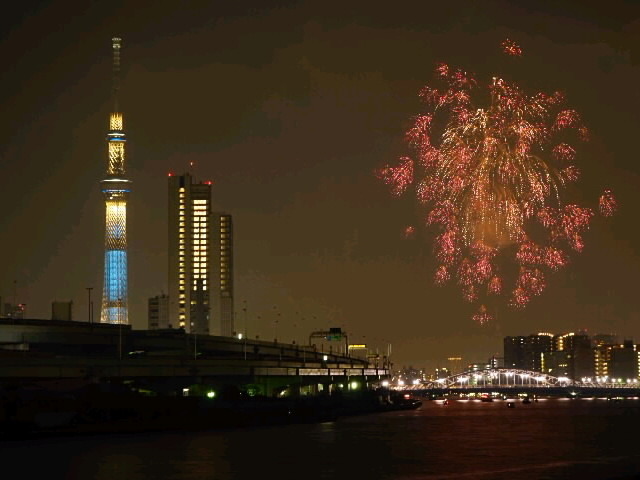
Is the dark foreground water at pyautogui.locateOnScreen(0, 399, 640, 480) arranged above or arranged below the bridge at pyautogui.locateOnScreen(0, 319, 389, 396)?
below

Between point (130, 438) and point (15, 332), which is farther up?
point (15, 332)

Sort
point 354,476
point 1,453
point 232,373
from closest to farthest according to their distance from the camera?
point 354,476
point 1,453
point 232,373

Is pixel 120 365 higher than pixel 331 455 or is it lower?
higher

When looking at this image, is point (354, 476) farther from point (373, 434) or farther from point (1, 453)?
point (373, 434)

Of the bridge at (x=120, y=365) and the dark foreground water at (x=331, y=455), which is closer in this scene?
the dark foreground water at (x=331, y=455)

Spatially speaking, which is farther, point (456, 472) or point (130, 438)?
point (130, 438)

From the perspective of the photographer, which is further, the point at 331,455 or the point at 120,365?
the point at 120,365

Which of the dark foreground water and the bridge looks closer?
the dark foreground water

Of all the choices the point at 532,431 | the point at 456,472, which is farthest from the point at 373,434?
the point at 456,472
